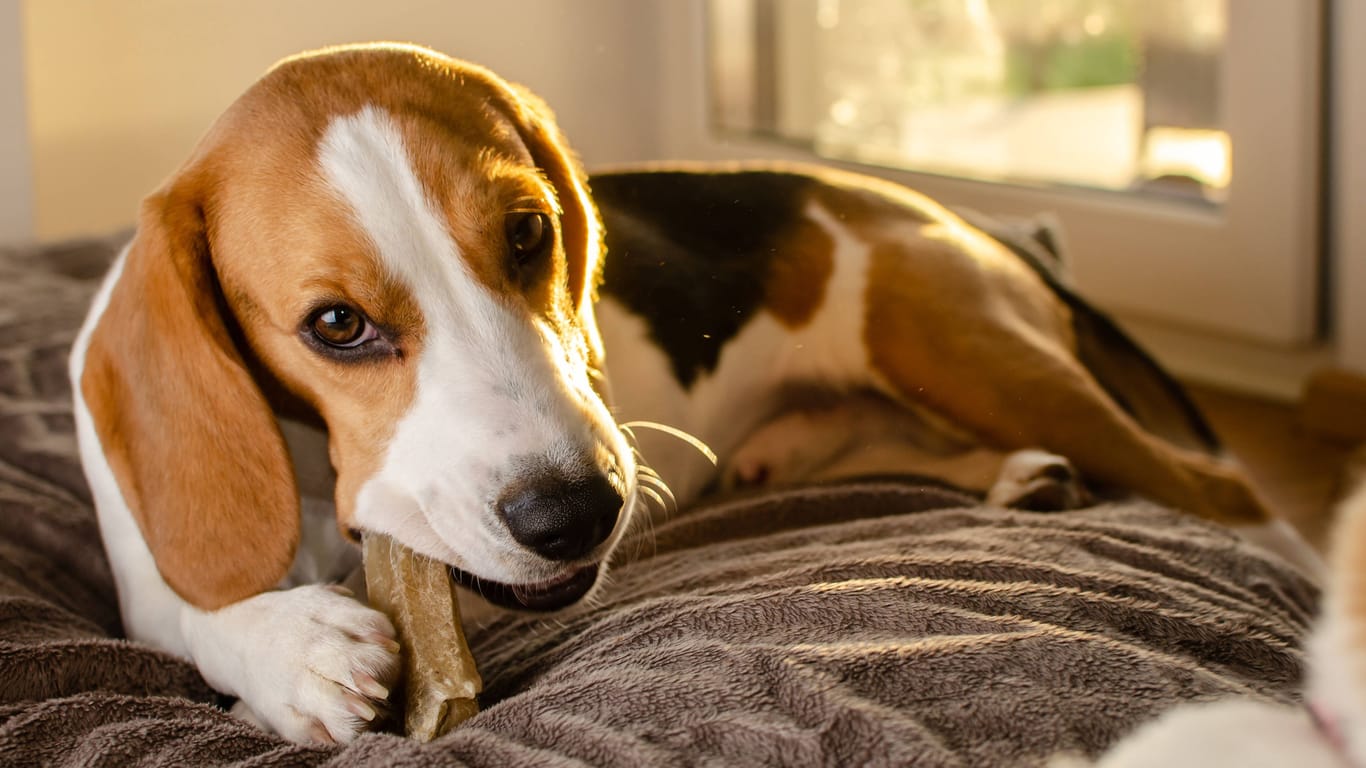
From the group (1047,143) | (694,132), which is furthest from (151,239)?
(1047,143)

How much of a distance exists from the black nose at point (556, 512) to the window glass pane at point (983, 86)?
2.28m

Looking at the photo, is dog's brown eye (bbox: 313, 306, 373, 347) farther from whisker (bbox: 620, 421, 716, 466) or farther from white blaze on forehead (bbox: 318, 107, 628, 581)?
whisker (bbox: 620, 421, 716, 466)

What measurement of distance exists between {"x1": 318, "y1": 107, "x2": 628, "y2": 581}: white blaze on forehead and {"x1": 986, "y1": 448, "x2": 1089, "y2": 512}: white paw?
74 centimetres

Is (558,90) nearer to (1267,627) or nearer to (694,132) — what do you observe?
(1267,627)

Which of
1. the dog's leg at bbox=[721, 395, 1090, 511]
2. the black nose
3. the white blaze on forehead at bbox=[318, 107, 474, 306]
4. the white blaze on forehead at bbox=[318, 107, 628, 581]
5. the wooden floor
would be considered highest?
the white blaze on forehead at bbox=[318, 107, 474, 306]

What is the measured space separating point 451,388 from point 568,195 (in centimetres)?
42

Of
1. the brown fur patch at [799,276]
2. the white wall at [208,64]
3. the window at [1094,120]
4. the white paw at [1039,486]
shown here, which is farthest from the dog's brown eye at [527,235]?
the window at [1094,120]

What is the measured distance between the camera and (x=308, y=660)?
1507 millimetres

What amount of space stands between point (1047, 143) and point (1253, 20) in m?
0.79

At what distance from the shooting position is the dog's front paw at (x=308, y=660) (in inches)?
57.9

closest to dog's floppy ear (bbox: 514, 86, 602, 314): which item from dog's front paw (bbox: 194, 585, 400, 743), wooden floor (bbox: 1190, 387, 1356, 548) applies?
dog's front paw (bbox: 194, 585, 400, 743)

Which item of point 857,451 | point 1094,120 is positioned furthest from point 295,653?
point 1094,120

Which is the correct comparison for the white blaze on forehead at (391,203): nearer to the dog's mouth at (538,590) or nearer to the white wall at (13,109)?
the dog's mouth at (538,590)

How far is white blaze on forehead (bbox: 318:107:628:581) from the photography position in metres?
1.46
